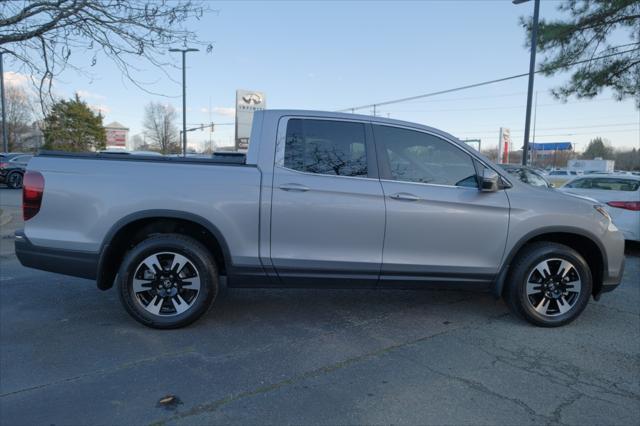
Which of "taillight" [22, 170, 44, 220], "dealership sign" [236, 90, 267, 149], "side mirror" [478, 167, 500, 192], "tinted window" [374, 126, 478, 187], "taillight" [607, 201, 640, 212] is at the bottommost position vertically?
"taillight" [607, 201, 640, 212]

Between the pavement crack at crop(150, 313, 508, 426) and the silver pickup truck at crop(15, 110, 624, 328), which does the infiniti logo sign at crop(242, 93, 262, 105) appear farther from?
the pavement crack at crop(150, 313, 508, 426)

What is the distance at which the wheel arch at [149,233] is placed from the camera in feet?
11.9

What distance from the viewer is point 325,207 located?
3695 millimetres

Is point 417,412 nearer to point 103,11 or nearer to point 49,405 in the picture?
point 49,405

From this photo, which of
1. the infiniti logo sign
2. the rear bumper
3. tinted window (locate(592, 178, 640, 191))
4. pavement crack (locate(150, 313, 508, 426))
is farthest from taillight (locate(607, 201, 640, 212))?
the infiniti logo sign

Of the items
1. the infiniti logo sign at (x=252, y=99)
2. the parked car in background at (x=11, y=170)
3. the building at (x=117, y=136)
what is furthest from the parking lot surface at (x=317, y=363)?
the building at (x=117, y=136)

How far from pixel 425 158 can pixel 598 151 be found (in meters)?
115

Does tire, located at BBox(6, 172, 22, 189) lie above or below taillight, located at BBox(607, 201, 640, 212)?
below

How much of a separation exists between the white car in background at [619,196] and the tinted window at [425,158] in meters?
4.71

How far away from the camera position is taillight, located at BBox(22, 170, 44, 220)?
361cm

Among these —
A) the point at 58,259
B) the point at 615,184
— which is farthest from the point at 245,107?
the point at 58,259

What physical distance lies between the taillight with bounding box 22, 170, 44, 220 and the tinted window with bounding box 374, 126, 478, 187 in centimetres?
292

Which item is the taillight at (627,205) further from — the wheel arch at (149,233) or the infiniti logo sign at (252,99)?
the infiniti logo sign at (252,99)

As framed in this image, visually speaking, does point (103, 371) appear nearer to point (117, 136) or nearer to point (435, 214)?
point (435, 214)
